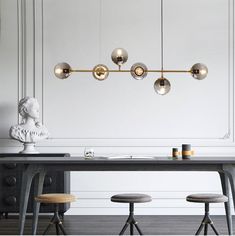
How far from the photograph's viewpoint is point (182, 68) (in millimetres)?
8219

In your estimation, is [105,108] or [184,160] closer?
[184,160]

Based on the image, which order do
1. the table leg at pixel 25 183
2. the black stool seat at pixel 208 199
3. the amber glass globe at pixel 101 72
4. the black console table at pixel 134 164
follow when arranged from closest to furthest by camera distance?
the black console table at pixel 134 164, the black stool seat at pixel 208 199, the table leg at pixel 25 183, the amber glass globe at pixel 101 72

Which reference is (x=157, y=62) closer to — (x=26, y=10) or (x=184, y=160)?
(x=26, y=10)

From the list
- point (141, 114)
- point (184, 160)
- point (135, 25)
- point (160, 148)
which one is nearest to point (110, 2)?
point (135, 25)

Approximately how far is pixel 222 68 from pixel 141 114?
1.23 m

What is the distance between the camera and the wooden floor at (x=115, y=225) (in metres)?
6.71

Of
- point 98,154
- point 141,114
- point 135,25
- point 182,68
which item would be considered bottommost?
point 98,154

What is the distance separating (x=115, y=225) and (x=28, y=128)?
5.52 ft

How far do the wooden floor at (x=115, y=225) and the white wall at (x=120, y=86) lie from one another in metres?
0.34

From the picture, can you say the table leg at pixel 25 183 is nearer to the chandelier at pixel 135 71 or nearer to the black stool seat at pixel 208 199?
the chandelier at pixel 135 71

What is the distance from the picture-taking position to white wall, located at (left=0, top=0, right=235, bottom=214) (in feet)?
26.9

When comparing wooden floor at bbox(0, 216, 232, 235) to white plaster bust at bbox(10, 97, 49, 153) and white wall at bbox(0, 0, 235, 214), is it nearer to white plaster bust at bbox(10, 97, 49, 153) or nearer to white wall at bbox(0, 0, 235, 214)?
white wall at bbox(0, 0, 235, 214)

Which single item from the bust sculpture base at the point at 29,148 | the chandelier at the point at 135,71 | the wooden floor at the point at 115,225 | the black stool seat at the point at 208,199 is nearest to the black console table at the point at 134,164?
the black stool seat at the point at 208,199

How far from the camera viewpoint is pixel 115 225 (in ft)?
23.8
